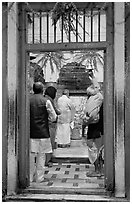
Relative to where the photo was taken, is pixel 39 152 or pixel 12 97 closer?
pixel 12 97

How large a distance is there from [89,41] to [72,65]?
577cm

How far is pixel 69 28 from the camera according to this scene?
516 centimetres

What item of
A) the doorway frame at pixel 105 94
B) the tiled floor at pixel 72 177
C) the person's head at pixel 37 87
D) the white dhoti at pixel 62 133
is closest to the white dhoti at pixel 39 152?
the tiled floor at pixel 72 177

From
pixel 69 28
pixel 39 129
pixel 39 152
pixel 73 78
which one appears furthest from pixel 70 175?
pixel 73 78

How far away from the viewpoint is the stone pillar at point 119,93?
15.8 ft

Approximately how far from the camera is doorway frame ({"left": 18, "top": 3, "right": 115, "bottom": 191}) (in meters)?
4.96

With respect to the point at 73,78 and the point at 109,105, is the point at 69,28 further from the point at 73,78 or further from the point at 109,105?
the point at 73,78

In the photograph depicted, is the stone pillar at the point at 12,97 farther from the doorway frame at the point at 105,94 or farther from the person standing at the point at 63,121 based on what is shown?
the person standing at the point at 63,121

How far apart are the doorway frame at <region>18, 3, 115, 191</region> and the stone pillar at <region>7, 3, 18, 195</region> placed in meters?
0.11

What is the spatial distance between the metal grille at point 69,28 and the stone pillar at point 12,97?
289 millimetres

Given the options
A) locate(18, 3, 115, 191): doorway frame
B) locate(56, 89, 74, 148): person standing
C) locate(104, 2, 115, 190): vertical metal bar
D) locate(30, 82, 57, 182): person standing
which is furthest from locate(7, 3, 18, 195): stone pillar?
locate(56, 89, 74, 148): person standing

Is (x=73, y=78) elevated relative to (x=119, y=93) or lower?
elevated

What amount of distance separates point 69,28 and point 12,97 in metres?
1.40

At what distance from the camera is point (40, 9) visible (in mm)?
5070
